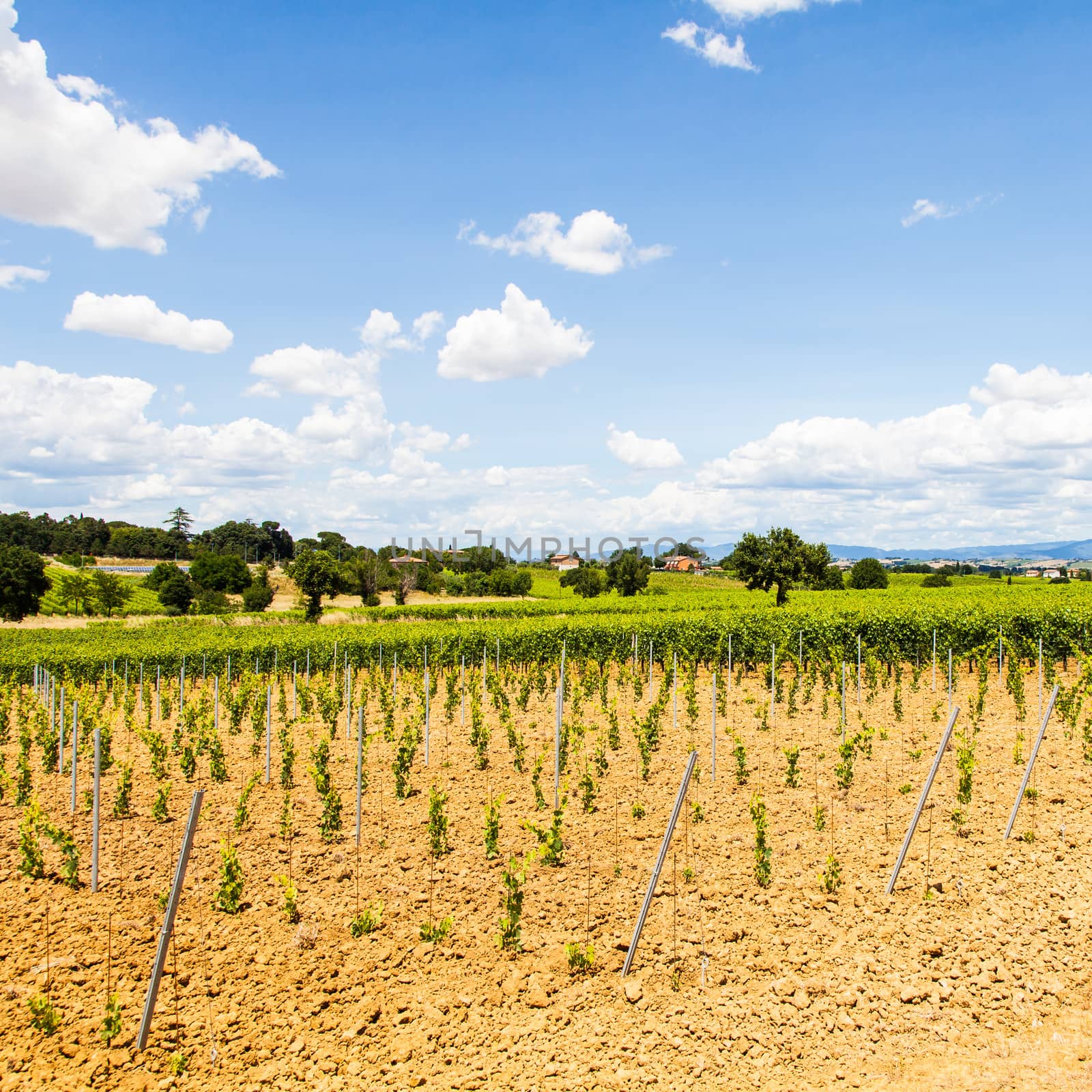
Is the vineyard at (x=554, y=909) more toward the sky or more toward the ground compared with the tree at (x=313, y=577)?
more toward the ground

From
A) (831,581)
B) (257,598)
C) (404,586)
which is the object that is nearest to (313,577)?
(404,586)

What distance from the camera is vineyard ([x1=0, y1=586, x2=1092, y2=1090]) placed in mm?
5332

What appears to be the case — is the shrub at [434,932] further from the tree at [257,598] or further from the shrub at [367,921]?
the tree at [257,598]

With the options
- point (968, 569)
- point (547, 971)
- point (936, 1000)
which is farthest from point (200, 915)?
point (968, 569)

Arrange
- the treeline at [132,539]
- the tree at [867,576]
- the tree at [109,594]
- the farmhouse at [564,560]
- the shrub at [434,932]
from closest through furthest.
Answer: the shrub at [434,932] → the tree at [109,594] → the tree at [867,576] → the treeline at [132,539] → the farmhouse at [564,560]

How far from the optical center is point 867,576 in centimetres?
7438

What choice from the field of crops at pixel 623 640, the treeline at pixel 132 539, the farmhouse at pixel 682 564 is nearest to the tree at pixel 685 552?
the farmhouse at pixel 682 564

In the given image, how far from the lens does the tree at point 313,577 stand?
4991 centimetres

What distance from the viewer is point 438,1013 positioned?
5.69 metres

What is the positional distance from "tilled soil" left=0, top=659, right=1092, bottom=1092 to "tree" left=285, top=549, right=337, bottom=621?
1594 inches

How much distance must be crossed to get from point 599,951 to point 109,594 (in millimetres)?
71181

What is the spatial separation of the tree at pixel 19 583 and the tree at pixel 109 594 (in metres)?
4.31

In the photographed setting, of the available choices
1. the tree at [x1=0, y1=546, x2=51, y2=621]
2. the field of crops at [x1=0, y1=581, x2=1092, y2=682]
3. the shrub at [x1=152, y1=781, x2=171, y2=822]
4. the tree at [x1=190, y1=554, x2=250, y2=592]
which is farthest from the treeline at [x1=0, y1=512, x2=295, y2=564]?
the shrub at [x1=152, y1=781, x2=171, y2=822]

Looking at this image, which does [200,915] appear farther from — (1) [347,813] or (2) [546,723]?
(2) [546,723]
